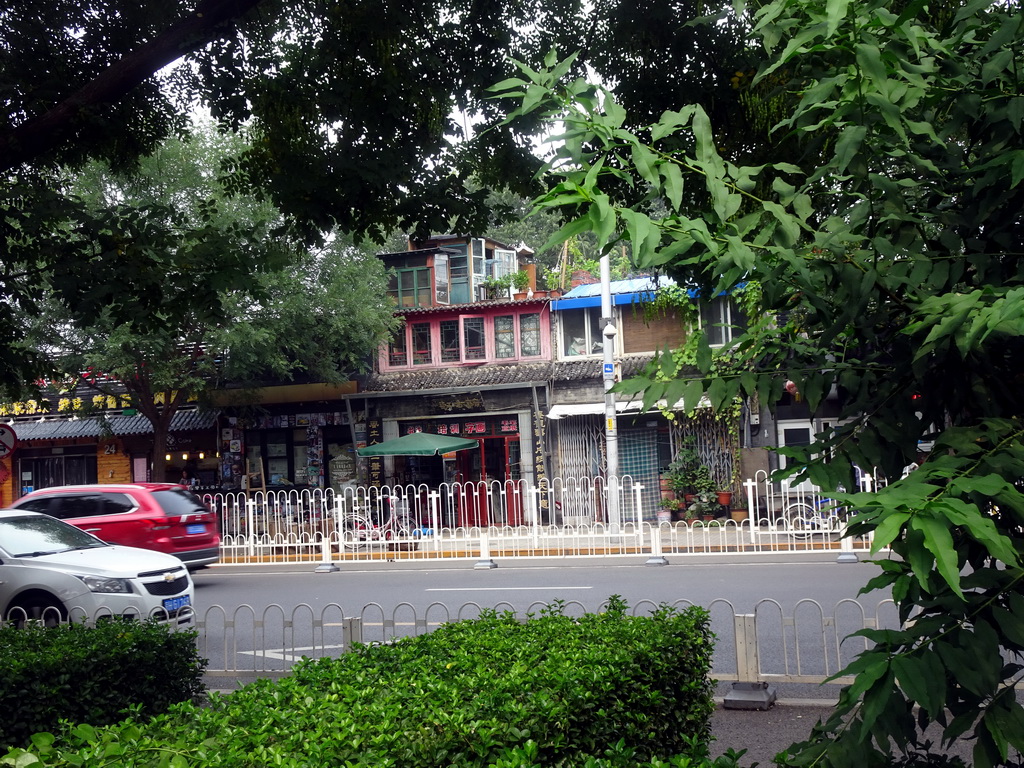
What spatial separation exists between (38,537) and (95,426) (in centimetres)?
1989

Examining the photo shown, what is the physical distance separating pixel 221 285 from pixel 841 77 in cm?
482

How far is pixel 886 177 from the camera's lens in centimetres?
249

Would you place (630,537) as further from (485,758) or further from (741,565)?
(485,758)

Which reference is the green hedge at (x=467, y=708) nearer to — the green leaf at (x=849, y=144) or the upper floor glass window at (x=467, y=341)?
the green leaf at (x=849, y=144)

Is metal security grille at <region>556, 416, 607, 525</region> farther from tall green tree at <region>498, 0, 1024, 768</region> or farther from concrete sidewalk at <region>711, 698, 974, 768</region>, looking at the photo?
tall green tree at <region>498, 0, 1024, 768</region>

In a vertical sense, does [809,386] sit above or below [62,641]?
above

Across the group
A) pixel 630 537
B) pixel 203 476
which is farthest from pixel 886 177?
pixel 203 476

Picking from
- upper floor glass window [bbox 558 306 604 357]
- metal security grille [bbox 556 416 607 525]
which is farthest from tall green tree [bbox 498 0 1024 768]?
upper floor glass window [bbox 558 306 604 357]

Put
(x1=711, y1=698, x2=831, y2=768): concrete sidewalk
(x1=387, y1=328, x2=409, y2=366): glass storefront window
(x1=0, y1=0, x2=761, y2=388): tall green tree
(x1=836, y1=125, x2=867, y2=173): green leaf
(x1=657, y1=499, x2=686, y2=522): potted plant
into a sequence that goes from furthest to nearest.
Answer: (x1=387, y1=328, x2=409, y2=366): glass storefront window < (x1=657, y1=499, x2=686, y2=522): potted plant < (x1=0, y1=0, x2=761, y2=388): tall green tree < (x1=711, y1=698, x2=831, y2=768): concrete sidewalk < (x1=836, y1=125, x2=867, y2=173): green leaf

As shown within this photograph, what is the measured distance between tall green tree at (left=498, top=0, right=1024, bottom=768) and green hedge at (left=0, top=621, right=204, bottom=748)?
4547mm

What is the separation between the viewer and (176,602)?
1091 cm

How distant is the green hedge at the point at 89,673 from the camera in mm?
5625

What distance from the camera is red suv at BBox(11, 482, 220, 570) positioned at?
15.0m

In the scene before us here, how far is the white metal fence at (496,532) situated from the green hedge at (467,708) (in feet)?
39.1
